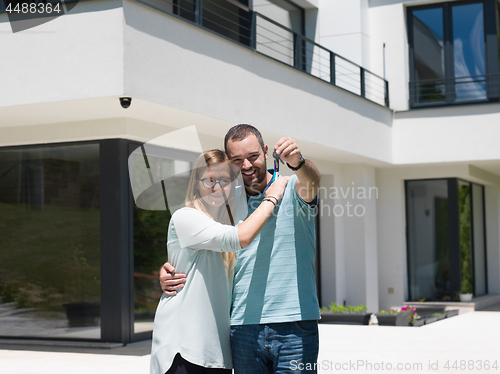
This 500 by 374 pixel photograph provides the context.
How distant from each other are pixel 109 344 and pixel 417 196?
28.3 feet

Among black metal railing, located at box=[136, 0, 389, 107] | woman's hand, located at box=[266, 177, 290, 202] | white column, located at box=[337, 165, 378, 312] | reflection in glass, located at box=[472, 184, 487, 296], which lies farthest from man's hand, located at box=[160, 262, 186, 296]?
reflection in glass, located at box=[472, 184, 487, 296]

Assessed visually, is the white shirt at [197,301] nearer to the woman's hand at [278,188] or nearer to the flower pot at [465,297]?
the woman's hand at [278,188]

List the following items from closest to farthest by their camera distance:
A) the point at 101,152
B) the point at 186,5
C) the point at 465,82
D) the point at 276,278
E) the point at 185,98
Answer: the point at 276,278, the point at 185,98, the point at 101,152, the point at 186,5, the point at 465,82

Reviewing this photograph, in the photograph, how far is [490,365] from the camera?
6496 millimetres

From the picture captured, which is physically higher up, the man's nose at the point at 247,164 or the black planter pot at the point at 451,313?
the man's nose at the point at 247,164

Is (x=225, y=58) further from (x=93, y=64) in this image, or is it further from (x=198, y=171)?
(x=198, y=171)

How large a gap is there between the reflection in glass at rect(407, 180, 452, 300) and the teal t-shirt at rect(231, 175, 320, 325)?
38.5 feet

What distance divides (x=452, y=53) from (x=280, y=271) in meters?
11.9

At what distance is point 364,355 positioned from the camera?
7.11 metres

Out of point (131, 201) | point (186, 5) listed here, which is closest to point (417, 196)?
point (186, 5)

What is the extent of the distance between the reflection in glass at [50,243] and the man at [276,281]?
17.7ft

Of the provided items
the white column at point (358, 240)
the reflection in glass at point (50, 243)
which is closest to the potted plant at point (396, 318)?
the white column at point (358, 240)

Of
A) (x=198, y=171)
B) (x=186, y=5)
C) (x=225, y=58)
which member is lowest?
(x=198, y=171)

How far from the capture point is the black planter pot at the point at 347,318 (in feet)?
34.9
